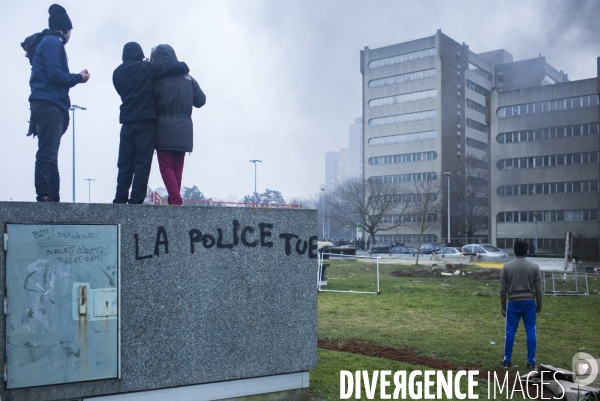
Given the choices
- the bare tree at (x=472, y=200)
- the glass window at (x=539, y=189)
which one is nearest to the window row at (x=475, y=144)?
the bare tree at (x=472, y=200)

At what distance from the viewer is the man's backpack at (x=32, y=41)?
5527 mm

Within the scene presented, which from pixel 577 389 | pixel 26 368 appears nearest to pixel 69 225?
pixel 26 368

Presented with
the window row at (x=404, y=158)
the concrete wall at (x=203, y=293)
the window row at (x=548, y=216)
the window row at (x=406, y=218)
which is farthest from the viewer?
the window row at (x=404, y=158)

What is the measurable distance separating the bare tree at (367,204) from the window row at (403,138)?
36.0ft

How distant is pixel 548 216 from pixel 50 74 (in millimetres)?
57716

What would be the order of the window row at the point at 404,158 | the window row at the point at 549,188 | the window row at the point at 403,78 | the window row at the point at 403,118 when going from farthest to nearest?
the window row at the point at 403,118 → the window row at the point at 404,158 → the window row at the point at 403,78 → the window row at the point at 549,188

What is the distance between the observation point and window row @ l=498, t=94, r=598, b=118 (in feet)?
174

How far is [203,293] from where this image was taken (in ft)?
17.4

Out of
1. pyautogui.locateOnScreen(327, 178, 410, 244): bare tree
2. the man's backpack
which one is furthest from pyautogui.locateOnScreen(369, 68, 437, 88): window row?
the man's backpack

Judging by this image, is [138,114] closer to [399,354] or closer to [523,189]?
[399,354]

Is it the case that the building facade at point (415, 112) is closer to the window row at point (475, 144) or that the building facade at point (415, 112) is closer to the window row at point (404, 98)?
the window row at point (404, 98)

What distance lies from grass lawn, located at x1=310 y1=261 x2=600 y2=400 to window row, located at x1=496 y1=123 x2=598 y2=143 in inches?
1536

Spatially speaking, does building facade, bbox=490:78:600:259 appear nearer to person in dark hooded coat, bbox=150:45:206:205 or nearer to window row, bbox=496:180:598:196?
window row, bbox=496:180:598:196

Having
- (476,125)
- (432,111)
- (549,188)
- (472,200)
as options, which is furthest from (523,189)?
(476,125)
